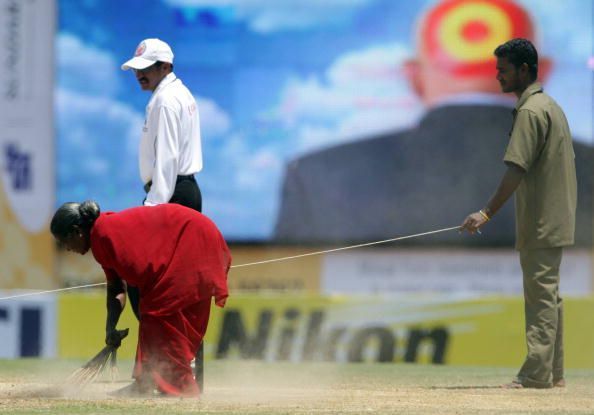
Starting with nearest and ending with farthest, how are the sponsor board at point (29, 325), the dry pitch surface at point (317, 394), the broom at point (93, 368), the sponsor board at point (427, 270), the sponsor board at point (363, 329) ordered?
the dry pitch surface at point (317, 394) → the broom at point (93, 368) → the sponsor board at point (363, 329) → the sponsor board at point (29, 325) → the sponsor board at point (427, 270)

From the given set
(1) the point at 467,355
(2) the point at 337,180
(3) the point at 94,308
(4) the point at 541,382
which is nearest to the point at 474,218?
(4) the point at 541,382

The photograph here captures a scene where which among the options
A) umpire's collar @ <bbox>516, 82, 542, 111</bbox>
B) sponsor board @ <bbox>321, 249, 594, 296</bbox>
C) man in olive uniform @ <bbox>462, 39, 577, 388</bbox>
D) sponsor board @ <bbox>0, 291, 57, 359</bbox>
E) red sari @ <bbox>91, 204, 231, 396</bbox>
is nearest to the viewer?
red sari @ <bbox>91, 204, 231, 396</bbox>

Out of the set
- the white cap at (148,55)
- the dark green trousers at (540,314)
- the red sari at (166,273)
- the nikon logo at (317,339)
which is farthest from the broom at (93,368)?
the nikon logo at (317,339)

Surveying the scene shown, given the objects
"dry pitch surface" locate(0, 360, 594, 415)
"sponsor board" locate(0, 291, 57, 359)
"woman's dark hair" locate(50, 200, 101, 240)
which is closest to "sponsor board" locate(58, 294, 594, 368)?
"sponsor board" locate(0, 291, 57, 359)

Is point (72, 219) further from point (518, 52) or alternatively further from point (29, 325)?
point (29, 325)

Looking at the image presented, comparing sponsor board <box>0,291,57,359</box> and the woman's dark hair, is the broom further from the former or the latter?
sponsor board <box>0,291,57,359</box>

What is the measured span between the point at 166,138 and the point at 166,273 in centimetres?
85

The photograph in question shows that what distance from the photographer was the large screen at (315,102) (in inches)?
675

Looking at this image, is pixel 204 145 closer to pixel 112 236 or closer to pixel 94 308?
pixel 94 308

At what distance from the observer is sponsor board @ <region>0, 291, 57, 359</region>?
13977 millimetres

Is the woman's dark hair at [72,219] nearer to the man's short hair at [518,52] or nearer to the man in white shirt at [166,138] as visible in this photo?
the man in white shirt at [166,138]

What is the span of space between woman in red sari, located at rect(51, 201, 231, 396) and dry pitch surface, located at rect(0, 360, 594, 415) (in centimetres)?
21

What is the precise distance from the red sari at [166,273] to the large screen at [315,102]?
961 centimetres

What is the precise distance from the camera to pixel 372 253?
17.4 meters
